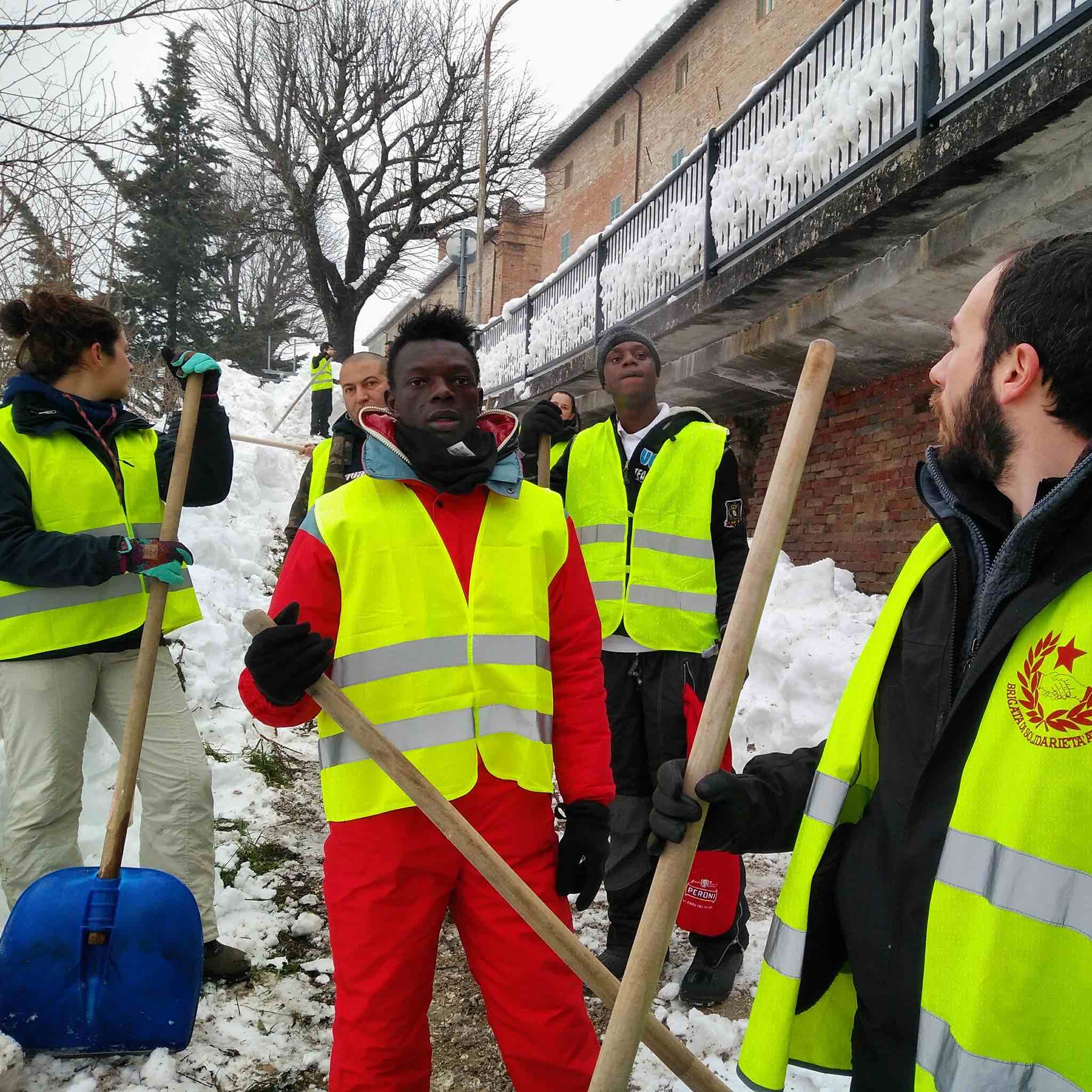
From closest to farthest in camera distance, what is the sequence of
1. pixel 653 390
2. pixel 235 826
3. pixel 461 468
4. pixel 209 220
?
pixel 461 468
pixel 653 390
pixel 235 826
pixel 209 220

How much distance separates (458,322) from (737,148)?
630cm

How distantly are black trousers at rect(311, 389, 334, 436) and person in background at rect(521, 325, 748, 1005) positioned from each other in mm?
7454

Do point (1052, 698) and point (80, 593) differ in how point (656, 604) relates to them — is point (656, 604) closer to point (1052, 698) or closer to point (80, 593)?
point (80, 593)

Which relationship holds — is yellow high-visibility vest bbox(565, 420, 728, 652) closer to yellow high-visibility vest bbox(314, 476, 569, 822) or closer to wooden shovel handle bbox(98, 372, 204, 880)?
yellow high-visibility vest bbox(314, 476, 569, 822)

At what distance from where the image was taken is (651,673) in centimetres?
307

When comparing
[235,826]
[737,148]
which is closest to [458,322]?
[235,826]

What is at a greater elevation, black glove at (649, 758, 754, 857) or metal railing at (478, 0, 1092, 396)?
metal railing at (478, 0, 1092, 396)

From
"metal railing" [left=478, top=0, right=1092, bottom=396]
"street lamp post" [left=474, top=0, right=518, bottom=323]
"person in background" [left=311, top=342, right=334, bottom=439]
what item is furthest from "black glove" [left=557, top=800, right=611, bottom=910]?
"street lamp post" [left=474, top=0, right=518, bottom=323]

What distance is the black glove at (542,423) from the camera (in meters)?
3.53

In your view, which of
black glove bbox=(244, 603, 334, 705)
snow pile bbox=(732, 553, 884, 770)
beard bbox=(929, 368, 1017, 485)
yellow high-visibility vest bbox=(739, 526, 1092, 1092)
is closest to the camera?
yellow high-visibility vest bbox=(739, 526, 1092, 1092)

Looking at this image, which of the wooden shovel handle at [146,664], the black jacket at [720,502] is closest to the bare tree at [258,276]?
the wooden shovel handle at [146,664]

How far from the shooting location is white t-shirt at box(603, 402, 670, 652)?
3.11 m

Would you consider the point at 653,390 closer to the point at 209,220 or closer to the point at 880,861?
the point at 880,861

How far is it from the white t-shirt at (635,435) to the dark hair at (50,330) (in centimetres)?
191
